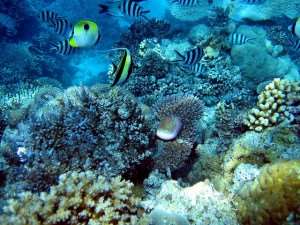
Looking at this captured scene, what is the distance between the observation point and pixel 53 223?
9.86ft

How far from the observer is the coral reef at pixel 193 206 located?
3.41 m

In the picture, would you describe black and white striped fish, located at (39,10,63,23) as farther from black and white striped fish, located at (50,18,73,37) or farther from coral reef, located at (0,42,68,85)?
coral reef, located at (0,42,68,85)

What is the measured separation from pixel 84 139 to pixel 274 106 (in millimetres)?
Result: 3040

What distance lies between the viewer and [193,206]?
12.1ft

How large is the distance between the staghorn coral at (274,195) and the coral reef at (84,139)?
1641mm

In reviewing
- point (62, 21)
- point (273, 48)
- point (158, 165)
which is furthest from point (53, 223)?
point (273, 48)

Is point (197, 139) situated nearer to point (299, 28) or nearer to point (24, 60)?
point (299, 28)

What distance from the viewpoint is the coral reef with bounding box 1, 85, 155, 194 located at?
12.7ft

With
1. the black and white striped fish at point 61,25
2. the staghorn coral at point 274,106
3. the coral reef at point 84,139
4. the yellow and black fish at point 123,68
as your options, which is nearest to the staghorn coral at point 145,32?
the black and white striped fish at point 61,25

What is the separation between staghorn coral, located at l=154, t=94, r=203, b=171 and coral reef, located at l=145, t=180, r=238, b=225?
2.05ft

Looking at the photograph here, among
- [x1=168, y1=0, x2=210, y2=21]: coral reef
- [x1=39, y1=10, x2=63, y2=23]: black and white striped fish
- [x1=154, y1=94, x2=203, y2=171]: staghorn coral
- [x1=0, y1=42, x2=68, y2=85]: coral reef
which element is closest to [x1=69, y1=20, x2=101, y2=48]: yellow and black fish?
[x1=154, y1=94, x2=203, y2=171]: staghorn coral

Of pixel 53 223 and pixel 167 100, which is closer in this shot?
pixel 53 223

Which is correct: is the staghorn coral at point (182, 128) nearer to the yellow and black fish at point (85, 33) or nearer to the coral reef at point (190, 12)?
the yellow and black fish at point (85, 33)

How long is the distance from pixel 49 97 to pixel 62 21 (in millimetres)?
1604
